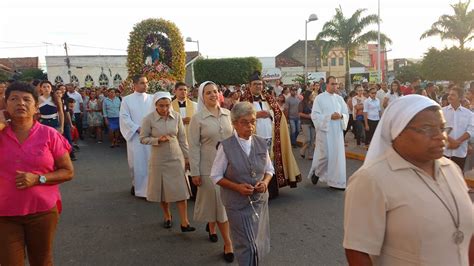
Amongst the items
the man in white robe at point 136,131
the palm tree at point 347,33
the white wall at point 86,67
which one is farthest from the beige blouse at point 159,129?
the white wall at point 86,67

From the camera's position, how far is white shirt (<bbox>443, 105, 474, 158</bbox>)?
6.55 meters

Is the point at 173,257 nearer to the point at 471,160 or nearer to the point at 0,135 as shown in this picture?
the point at 0,135

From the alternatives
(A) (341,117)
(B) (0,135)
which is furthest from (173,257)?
(A) (341,117)

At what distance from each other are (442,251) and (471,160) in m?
6.93

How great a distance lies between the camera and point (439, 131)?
2.07 metres

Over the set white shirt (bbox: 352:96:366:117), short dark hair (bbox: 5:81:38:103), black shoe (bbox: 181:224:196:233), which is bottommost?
black shoe (bbox: 181:224:196:233)

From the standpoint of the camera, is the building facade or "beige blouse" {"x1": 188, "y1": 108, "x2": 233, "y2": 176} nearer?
"beige blouse" {"x1": 188, "y1": 108, "x2": 233, "y2": 176}

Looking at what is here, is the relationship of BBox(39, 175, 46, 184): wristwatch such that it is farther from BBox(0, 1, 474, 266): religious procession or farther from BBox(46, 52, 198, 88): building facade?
BBox(46, 52, 198, 88): building facade

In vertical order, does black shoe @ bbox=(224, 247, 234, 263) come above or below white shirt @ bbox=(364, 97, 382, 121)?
below

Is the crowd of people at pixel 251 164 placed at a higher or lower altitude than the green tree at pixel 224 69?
lower

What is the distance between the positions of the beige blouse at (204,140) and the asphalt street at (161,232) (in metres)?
1.00

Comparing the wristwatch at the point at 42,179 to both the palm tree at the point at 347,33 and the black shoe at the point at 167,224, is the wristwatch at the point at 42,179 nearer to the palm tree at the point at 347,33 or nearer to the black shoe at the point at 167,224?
the black shoe at the point at 167,224

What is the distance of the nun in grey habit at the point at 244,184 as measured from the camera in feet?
12.1

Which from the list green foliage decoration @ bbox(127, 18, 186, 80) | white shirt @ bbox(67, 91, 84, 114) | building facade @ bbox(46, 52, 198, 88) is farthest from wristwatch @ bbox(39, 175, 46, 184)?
building facade @ bbox(46, 52, 198, 88)
